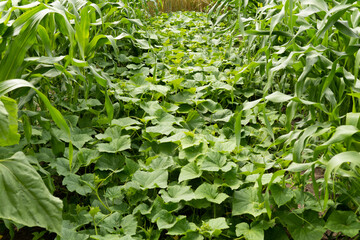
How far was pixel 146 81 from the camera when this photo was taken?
248 centimetres

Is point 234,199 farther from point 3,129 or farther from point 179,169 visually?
point 3,129

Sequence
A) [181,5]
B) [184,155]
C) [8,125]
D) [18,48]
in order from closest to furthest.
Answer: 1. [8,125]
2. [18,48]
3. [184,155]
4. [181,5]

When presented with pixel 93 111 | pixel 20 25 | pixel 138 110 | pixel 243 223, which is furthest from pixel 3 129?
pixel 138 110

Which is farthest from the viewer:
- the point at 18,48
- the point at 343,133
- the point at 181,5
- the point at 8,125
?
the point at 181,5

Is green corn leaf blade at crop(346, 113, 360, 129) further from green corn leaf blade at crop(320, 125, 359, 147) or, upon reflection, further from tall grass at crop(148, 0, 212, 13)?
tall grass at crop(148, 0, 212, 13)

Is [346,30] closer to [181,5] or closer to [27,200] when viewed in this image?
[27,200]

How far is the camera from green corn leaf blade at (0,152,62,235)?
2.55 feet

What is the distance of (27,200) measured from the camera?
81 cm

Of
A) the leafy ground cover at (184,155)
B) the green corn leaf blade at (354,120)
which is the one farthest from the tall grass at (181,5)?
the green corn leaf blade at (354,120)

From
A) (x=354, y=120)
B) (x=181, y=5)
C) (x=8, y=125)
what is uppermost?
(x=8, y=125)

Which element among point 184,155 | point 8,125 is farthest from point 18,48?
point 184,155

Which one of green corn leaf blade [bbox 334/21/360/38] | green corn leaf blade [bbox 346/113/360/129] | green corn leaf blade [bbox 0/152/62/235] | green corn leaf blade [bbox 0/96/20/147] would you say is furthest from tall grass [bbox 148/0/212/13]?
green corn leaf blade [bbox 0/152/62/235]

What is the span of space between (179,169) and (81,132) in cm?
54

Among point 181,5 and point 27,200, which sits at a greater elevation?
point 27,200
